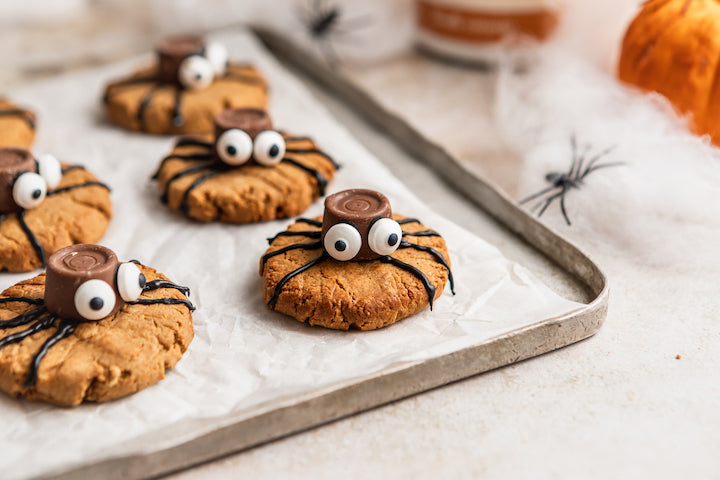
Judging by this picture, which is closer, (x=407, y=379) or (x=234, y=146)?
(x=407, y=379)

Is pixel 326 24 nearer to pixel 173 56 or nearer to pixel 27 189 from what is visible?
pixel 173 56

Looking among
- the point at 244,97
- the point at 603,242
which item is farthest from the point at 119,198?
the point at 603,242

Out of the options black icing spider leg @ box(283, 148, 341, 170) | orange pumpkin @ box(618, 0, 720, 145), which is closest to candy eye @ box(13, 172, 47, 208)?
black icing spider leg @ box(283, 148, 341, 170)

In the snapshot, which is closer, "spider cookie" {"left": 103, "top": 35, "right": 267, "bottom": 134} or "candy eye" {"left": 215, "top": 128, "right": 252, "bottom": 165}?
"candy eye" {"left": 215, "top": 128, "right": 252, "bottom": 165}

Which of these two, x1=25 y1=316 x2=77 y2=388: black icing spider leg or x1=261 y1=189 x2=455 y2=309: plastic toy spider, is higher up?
x1=261 y1=189 x2=455 y2=309: plastic toy spider

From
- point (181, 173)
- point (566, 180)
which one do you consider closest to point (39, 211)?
point (181, 173)

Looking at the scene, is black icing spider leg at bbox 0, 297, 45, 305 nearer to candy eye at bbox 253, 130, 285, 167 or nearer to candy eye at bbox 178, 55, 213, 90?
candy eye at bbox 253, 130, 285, 167
